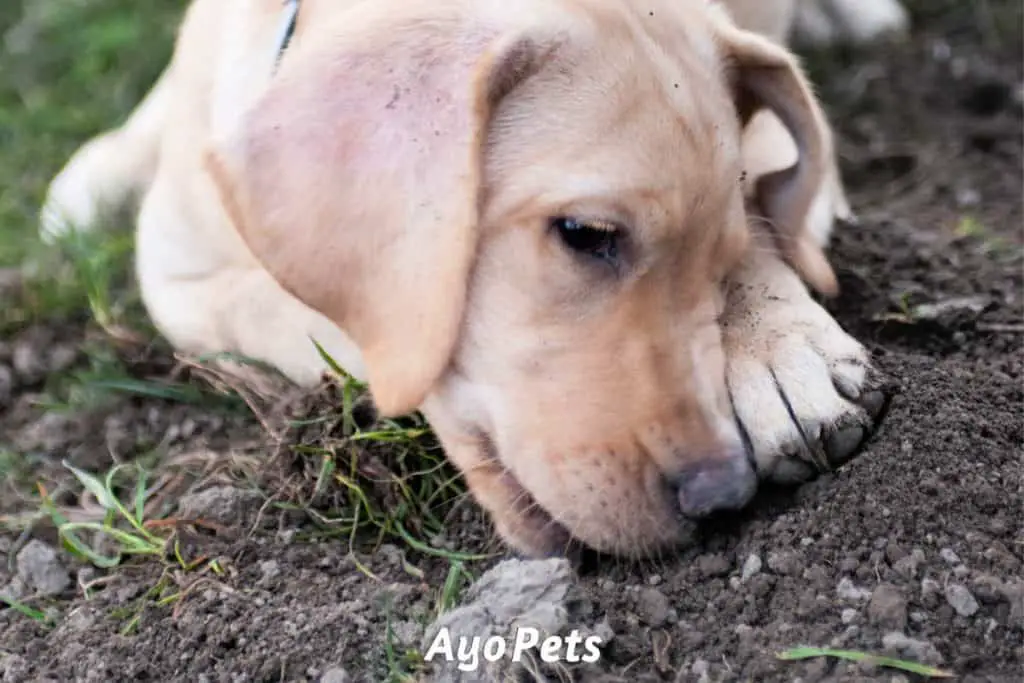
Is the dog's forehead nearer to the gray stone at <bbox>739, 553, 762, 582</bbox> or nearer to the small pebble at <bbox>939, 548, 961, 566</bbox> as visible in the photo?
the gray stone at <bbox>739, 553, 762, 582</bbox>

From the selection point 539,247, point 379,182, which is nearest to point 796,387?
point 539,247

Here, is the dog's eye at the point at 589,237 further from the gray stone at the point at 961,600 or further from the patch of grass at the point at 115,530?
the patch of grass at the point at 115,530

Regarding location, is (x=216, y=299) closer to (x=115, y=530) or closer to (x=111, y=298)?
(x=111, y=298)

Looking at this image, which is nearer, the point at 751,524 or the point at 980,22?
the point at 751,524

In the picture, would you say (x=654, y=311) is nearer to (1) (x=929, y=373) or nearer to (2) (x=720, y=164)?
(2) (x=720, y=164)

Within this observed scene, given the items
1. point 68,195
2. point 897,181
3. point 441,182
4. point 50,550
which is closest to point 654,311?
point 441,182

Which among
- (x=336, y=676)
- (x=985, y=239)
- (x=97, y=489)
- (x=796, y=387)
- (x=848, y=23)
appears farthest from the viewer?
(x=848, y=23)

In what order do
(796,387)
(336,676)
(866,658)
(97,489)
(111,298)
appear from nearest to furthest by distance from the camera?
(866,658) < (336,676) < (796,387) < (97,489) < (111,298)
